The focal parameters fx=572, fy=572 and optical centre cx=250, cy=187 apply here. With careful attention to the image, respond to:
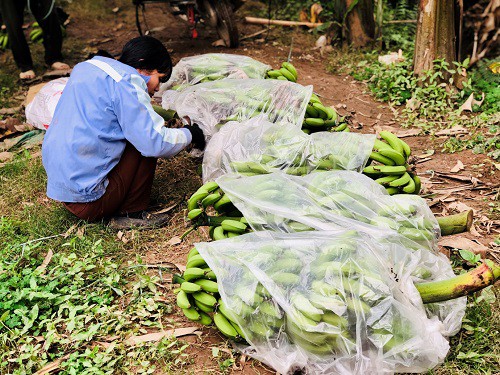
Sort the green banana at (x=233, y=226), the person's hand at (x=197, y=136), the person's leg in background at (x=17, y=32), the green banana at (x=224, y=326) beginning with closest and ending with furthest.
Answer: the green banana at (x=224, y=326) → the green banana at (x=233, y=226) → the person's hand at (x=197, y=136) → the person's leg in background at (x=17, y=32)

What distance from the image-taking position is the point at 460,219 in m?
2.97

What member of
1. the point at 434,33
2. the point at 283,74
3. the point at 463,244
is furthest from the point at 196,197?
the point at 434,33

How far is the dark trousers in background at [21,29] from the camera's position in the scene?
6.20 m

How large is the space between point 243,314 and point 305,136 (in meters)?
1.37

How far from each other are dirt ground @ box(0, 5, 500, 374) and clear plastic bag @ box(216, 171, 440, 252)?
0.67 meters

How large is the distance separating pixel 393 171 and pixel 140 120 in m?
1.53

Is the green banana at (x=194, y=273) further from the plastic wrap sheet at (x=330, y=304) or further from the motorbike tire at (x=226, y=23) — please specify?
the motorbike tire at (x=226, y=23)

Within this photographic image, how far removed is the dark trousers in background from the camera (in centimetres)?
620

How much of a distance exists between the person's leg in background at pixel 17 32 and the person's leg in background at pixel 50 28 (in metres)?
0.16

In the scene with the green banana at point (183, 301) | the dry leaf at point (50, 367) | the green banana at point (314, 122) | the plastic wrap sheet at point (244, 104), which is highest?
the plastic wrap sheet at point (244, 104)

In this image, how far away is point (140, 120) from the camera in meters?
3.45

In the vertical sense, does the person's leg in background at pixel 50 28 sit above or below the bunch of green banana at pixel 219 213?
above

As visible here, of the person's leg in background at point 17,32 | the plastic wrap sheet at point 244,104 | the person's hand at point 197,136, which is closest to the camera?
the person's hand at point 197,136

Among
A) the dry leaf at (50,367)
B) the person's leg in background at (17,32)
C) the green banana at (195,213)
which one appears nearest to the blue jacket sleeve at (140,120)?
the green banana at (195,213)
